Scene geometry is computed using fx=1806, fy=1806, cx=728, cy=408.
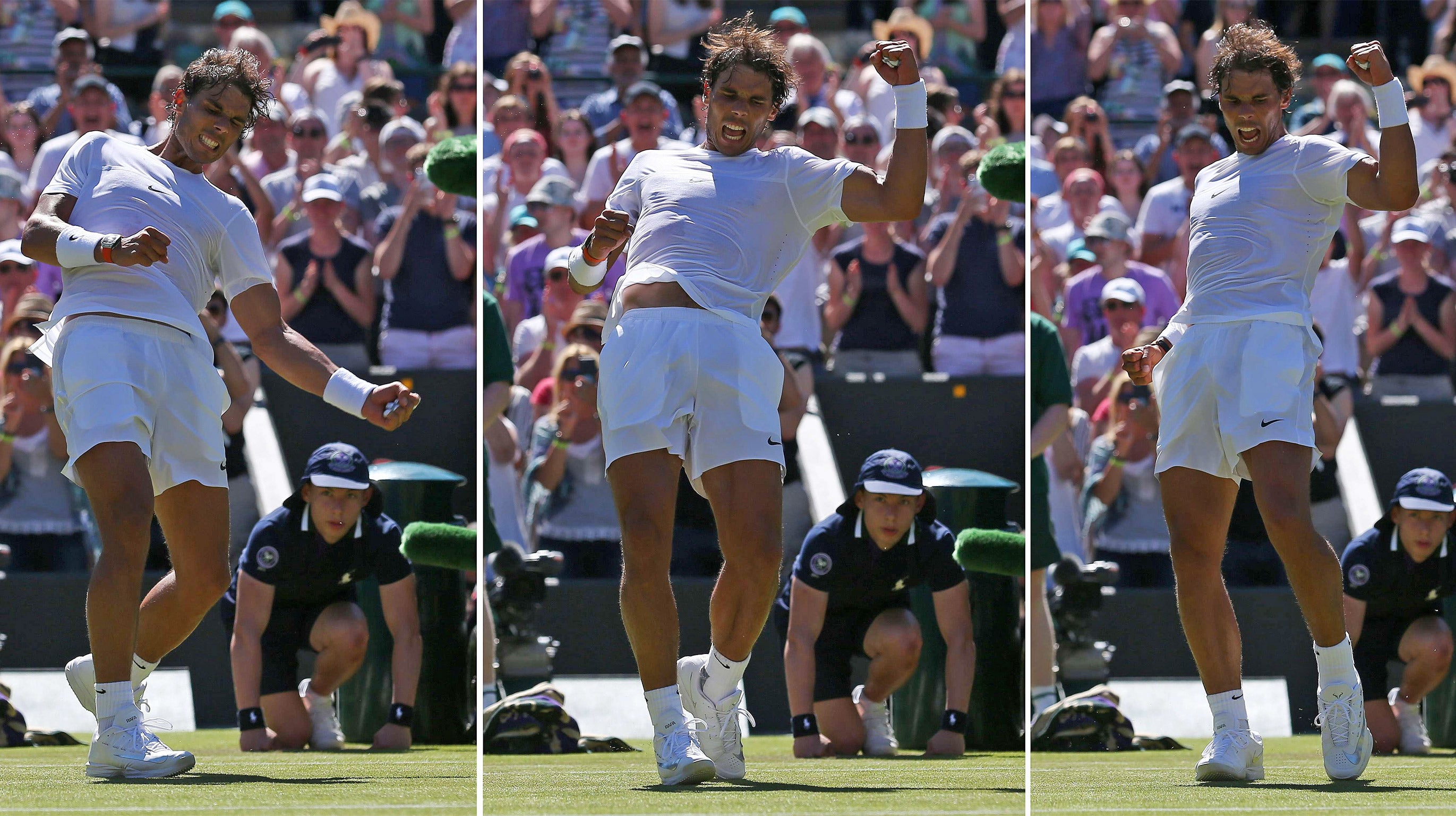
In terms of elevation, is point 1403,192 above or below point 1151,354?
above

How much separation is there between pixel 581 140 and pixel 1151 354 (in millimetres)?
4280

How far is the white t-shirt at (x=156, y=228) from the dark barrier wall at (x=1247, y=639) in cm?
324

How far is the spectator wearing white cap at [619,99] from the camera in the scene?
8023 millimetres

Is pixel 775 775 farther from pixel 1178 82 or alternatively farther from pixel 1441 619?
pixel 1178 82

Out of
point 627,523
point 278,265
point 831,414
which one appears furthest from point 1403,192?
point 278,265

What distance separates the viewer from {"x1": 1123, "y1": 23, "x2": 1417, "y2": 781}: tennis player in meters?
4.01

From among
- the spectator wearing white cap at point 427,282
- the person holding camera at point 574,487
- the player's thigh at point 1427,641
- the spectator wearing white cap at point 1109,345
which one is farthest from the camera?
the spectator wearing white cap at point 1109,345

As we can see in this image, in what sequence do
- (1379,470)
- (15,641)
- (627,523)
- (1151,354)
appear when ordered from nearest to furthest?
(627,523), (1151,354), (15,641), (1379,470)

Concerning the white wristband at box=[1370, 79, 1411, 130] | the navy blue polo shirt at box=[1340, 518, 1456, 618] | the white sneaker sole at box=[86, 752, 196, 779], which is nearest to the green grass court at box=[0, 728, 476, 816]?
the white sneaker sole at box=[86, 752, 196, 779]

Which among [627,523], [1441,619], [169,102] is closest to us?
[627,523]

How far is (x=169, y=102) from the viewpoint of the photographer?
787cm


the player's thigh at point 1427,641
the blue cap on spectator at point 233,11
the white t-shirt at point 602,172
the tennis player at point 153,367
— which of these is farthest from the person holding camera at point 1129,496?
the blue cap on spectator at point 233,11

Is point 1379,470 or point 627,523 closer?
point 627,523

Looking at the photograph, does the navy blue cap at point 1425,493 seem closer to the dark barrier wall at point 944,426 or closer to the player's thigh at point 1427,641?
the player's thigh at point 1427,641
